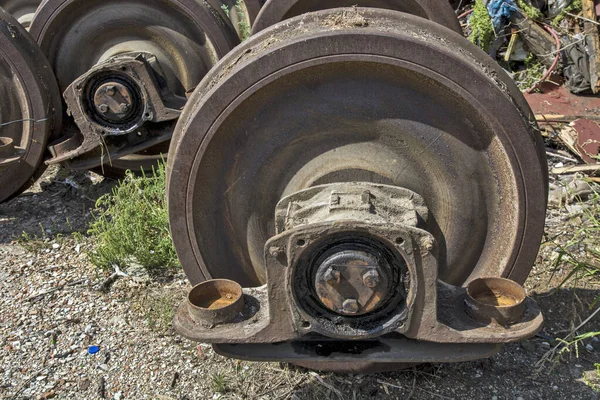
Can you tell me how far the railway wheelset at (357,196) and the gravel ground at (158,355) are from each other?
0.89ft

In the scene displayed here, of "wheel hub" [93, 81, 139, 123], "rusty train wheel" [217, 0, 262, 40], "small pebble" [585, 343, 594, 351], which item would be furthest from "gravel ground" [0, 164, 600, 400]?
"rusty train wheel" [217, 0, 262, 40]

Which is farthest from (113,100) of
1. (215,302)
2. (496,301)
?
(496,301)

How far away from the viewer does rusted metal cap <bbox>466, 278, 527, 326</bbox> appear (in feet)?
6.20

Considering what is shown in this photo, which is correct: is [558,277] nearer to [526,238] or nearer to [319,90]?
[526,238]

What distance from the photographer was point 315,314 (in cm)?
198

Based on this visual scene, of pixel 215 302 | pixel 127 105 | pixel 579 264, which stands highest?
pixel 127 105

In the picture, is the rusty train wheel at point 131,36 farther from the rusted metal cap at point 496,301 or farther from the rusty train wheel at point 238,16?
the rusted metal cap at point 496,301

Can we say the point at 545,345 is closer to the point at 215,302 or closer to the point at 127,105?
the point at 215,302

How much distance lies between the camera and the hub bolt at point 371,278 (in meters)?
1.83

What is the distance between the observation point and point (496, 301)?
1995 mm

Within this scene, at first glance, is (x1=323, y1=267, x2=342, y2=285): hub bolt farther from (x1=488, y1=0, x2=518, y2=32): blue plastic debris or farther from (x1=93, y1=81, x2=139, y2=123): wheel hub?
(x1=488, y1=0, x2=518, y2=32): blue plastic debris

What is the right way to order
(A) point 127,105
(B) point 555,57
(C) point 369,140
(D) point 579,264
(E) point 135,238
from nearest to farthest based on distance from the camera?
(C) point 369,140, (D) point 579,264, (E) point 135,238, (A) point 127,105, (B) point 555,57

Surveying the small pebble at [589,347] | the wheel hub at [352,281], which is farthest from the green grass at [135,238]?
the small pebble at [589,347]

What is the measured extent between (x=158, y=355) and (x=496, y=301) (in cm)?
154
